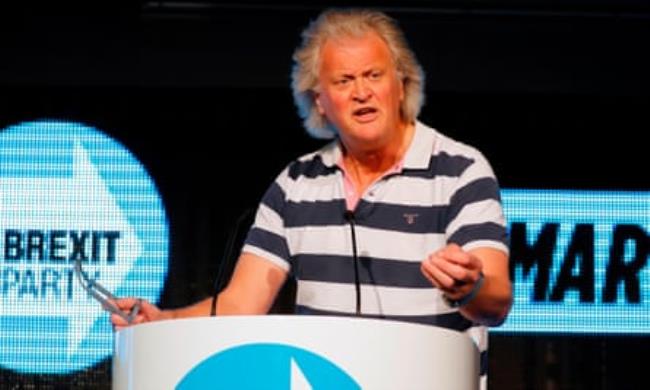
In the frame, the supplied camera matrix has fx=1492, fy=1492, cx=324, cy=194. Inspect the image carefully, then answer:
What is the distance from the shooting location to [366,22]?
2898mm

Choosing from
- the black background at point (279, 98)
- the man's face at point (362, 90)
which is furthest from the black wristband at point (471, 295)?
the black background at point (279, 98)

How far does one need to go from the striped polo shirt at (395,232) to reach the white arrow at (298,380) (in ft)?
1.91

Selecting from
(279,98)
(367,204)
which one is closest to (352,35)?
(367,204)

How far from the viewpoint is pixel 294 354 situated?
84.2 inches

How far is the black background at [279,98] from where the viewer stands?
4.70 meters

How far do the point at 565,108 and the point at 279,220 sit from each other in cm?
205

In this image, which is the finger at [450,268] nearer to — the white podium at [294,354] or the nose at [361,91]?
the white podium at [294,354]

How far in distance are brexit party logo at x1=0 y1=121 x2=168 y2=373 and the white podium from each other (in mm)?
2424

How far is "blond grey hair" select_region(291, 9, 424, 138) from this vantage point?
2885 mm

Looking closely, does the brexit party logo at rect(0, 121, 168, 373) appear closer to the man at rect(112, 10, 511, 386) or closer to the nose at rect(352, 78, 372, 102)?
the man at rect(112, 10, 511, 386)

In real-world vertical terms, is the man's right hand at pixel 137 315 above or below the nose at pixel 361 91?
below

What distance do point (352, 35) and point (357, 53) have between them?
45mm

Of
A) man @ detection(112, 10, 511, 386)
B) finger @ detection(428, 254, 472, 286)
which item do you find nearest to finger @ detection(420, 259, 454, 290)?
finger @ detection(428, 254, 472, 286)

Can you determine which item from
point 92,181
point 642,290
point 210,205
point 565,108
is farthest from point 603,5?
point 92,181
